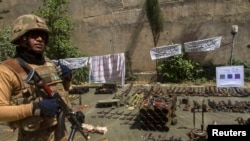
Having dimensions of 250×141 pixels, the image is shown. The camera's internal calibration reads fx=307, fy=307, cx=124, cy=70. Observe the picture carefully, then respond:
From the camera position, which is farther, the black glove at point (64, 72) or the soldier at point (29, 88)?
the black glove at point (64, 72)

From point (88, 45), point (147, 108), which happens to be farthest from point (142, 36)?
point (147, 108)

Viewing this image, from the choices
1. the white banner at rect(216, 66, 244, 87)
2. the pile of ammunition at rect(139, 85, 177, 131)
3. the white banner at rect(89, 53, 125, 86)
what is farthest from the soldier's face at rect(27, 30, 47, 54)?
the white banner at rect(89, 53, 125, 86)

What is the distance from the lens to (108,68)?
570 inches

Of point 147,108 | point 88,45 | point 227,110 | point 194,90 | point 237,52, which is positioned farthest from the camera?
point 88,45

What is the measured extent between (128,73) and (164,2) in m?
4.60

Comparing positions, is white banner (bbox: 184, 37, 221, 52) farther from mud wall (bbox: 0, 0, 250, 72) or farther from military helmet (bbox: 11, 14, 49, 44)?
military helmet (bbox: 11, 14, 49, 44)

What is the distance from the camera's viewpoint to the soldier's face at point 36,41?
107 inches

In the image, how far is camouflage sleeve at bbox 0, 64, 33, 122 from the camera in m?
2.35

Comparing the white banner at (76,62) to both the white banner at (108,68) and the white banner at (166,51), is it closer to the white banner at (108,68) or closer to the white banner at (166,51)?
the white banner at (108,68)

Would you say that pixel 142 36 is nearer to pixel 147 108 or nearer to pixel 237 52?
pixel 237 52

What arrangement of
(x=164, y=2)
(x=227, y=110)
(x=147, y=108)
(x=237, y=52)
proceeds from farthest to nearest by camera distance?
1. (x=164, y=2)
2. (x=237, y=52)
3. (x=227, y=110)
4. (x=147, y=108)

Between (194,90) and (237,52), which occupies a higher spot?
(237,52)

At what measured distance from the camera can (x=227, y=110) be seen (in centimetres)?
1041

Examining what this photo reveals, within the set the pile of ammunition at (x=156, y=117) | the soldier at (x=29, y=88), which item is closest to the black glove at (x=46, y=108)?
the soldier at (x=29, y=88)
